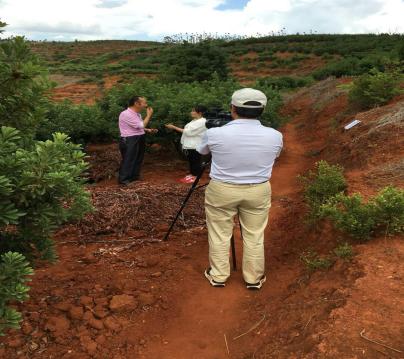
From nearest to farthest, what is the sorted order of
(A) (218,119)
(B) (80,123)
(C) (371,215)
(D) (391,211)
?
1. (D) (391,211)
2. (C) (371,215)
3. (A) (218,119)
4. (B) (80,123)

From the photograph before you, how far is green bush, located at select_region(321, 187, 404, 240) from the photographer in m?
3.98

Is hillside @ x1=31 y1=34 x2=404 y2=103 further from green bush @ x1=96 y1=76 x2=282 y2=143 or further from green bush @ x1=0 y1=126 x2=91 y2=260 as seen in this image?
green bush @ x1=0 y1=126 x2=91 y2=260

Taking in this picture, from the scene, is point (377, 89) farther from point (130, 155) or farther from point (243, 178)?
point (243, 178)

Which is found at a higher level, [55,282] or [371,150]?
[371,150]

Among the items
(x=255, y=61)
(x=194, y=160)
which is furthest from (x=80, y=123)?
(x=255, y=61)

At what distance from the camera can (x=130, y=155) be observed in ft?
24.8

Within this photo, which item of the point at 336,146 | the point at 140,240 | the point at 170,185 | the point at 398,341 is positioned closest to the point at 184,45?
the point at 336,146

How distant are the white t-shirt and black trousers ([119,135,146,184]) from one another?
81 cm

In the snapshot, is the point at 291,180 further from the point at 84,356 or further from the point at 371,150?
the point at 84,356

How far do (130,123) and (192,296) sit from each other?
3.79m

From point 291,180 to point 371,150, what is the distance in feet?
5.21

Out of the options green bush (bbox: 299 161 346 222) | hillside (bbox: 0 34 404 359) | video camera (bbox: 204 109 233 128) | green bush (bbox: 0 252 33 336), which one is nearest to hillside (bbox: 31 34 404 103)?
hillside (bbox: 0 34 404 359)

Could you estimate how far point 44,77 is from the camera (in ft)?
9.63

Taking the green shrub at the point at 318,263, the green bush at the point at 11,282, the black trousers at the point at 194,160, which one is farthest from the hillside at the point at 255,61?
the green bush at the point at 11,282
